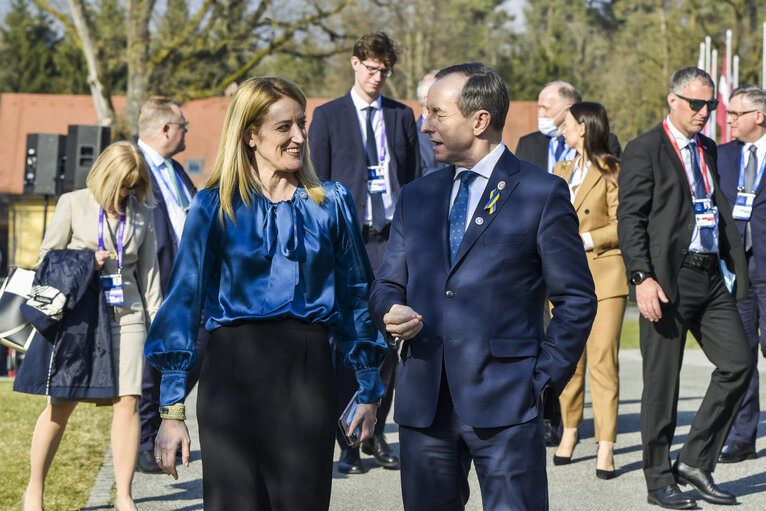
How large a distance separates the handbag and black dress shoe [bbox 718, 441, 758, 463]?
15.0 feet

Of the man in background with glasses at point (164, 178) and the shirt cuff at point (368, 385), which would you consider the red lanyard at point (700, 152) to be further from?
the shirt cuff at point (368, 385)

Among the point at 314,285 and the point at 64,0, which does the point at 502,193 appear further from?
the point at 64,0

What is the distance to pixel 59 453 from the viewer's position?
7.96 meters

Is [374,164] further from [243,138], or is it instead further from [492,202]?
[492,202]

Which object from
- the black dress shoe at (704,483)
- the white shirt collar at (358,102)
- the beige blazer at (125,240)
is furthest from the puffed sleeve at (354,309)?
the white shirt collar at (358,102)

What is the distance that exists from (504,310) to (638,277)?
2915mm

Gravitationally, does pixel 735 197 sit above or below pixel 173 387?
above

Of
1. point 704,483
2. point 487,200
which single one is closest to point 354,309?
point 487,200

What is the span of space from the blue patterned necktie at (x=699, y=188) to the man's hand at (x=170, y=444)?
12.4 ft

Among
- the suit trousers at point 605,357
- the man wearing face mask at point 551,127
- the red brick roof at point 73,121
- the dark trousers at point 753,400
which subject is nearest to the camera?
the suit trousers at point 605,357

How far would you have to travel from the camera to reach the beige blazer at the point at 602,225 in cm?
736

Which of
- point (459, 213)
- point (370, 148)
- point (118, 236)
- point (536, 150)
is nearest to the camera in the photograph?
point (459, 213)

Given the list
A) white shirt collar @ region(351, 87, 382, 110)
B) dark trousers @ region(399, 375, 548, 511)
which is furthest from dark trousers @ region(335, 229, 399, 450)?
dark trousers @ region(399, 375, 548, 511)

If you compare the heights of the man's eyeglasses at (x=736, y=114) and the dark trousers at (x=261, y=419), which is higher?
the man's eyeglasses at (x=736, y=114)
